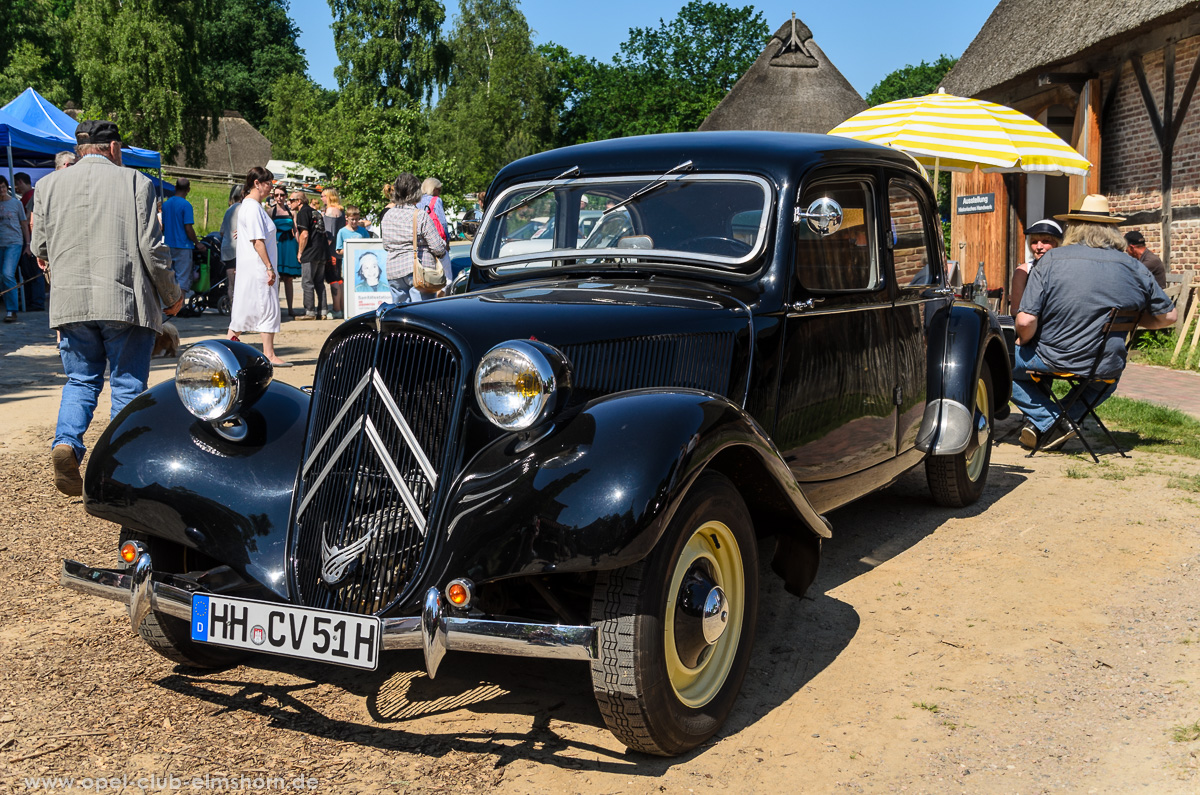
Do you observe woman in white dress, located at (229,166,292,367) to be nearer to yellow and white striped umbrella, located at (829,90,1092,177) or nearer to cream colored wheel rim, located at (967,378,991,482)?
yellow and white striped umbrella, located at (829,90,1092,177)

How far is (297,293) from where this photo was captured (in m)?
22.7

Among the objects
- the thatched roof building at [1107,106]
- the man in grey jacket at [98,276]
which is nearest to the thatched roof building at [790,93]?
the thatched roof building at [1107,106]

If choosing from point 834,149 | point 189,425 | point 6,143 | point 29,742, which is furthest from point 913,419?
point 6,143

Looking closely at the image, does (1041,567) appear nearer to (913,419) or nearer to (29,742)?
(913,419)

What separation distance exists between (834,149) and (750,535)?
1.95 m

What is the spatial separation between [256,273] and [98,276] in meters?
3.73

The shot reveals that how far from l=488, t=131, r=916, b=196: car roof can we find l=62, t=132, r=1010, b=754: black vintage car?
14mm

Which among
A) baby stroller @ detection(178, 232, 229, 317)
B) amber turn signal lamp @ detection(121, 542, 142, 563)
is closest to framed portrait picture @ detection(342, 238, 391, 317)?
baby stroller @ detection(178, 232, 229, 317)

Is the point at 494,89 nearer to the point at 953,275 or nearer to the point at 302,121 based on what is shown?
the point at 302,121

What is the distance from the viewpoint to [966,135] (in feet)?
26.9

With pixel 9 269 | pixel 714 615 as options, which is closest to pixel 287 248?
pixel 9 269

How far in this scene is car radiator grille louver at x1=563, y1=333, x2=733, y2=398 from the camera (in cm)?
324

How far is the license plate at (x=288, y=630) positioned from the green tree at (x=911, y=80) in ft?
218

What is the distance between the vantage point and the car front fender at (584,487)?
2631mm
